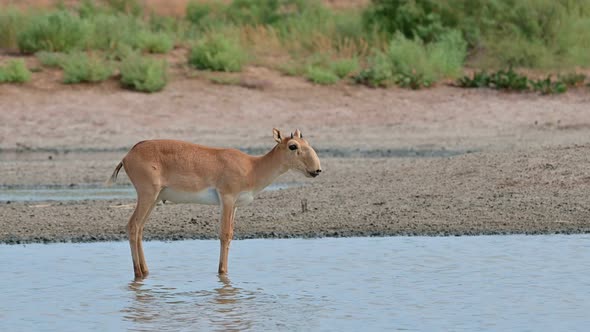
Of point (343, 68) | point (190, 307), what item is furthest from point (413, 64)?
point (190, 307)

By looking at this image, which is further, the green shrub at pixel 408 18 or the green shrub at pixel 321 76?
the green shrub at pixel 408 18

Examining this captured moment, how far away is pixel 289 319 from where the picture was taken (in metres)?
9.41

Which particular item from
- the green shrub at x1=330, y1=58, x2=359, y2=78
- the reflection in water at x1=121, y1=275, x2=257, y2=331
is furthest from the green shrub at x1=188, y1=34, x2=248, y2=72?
the reflection in water at x1=121, y1=275, x2=257, y2=331

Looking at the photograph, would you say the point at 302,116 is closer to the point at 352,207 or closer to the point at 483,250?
the point at 352,207

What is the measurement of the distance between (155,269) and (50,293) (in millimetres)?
1188

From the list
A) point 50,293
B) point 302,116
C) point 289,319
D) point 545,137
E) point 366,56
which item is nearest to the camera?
point 289,319

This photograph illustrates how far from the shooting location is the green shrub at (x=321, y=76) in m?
23.2

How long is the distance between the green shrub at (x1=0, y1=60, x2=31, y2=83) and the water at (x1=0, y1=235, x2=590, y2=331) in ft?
33.8

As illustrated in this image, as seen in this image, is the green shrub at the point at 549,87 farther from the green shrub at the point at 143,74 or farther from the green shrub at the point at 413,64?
the green shrub at the point at 143,74

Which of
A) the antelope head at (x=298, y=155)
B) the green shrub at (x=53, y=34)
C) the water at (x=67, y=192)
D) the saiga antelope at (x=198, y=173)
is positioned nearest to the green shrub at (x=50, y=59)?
the green shrub at (x=53, y=34)

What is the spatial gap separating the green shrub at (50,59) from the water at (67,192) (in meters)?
6.78

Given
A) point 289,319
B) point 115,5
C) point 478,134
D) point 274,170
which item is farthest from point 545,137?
point 115,5

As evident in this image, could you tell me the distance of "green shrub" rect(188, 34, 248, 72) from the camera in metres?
23.5

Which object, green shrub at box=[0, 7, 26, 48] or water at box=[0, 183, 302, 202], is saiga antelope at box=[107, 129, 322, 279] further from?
green shrub at box=[0, 7, 26, 48]
